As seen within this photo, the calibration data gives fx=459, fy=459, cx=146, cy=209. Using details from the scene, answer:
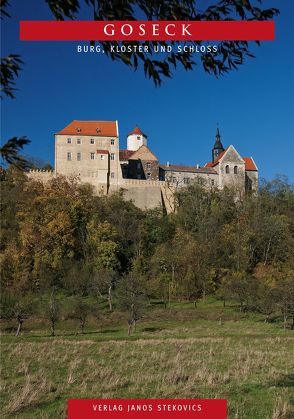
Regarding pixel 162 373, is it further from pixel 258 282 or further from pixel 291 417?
pixel 258 282

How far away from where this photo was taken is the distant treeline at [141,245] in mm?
48469

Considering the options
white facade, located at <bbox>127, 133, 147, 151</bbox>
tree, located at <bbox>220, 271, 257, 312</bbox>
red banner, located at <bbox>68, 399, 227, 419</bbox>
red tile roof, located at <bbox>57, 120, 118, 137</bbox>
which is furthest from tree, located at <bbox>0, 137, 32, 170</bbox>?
white facade, located at <bbox>127, 133, 147, 151</bbox>

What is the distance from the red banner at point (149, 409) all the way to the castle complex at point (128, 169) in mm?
58151

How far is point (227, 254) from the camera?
5716cm

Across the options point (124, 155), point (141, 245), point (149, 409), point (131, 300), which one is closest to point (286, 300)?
point (131, 300)

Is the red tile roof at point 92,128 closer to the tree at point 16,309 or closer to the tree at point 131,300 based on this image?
the tree at point 131,300

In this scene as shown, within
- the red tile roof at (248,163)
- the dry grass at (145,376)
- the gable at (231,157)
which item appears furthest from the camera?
the red tile roof at (248,163)

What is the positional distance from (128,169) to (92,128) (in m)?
8.58

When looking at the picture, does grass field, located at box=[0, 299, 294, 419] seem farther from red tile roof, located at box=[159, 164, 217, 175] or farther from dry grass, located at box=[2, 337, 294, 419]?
red tile roof, located at box=[159, 164, 217, 175]

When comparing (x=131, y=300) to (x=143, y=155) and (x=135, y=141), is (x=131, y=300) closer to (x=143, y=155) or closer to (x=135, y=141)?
(x=143, y=155)

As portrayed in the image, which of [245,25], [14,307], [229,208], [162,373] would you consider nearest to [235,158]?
[229,208]

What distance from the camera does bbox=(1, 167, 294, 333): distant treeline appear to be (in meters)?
48.5

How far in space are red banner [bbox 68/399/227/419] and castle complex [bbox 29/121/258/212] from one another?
58.2 meters

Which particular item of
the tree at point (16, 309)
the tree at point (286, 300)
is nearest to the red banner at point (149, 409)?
the tree at point (16, 309)
